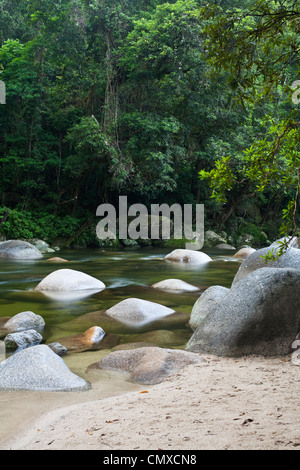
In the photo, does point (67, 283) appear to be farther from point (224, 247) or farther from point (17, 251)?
point (224, 247)

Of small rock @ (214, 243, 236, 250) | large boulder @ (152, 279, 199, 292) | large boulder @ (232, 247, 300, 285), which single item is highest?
large boulder @ (232, 247, 300, 285)

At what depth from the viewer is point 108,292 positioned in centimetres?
762

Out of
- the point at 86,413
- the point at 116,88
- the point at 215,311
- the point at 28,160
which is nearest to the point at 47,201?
the point at 28,160

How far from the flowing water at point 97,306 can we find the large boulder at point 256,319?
2.09ft

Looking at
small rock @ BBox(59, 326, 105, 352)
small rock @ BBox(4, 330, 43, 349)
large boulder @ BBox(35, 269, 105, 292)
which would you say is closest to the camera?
small rock @ BBox(4, 330, 43, 349)

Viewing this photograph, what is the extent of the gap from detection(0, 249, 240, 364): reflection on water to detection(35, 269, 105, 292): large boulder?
23 cm

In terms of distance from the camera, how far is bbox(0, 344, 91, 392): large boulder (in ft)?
10.3

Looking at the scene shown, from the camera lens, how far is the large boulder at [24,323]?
4924 millimetres

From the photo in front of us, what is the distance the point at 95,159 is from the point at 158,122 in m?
3.18

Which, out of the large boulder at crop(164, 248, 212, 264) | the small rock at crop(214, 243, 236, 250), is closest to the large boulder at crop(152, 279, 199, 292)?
the large boulder at crop(164, 248, 212, 264)

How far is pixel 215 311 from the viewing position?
4141mm

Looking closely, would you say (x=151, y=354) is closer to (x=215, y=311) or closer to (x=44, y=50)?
(x=215, y=311)

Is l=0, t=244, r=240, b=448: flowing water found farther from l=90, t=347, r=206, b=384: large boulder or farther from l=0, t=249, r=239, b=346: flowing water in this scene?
l=90, t=347, r=206, b=384: large boulder

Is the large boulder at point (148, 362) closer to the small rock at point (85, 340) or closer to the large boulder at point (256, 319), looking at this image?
the large boulder at point (256, 319)
